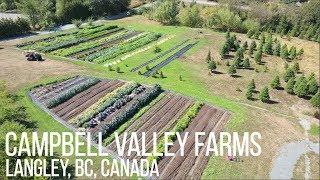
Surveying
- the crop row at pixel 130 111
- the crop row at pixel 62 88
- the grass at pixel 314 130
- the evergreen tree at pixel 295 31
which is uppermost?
the evergreen tree at pixel 295 31

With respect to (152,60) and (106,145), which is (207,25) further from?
(106,145)

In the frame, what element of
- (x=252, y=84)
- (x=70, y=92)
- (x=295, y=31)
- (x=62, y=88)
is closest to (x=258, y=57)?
(x=252, y=84)

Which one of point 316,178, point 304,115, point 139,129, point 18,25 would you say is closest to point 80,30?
point 18,25

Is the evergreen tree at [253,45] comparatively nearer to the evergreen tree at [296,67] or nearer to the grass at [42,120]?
the evergreen tree at [296,67]

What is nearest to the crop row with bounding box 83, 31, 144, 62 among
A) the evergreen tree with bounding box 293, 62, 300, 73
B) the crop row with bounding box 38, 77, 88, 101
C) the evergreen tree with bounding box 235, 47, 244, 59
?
the crop row with bounding box 38, 77, 88, 101

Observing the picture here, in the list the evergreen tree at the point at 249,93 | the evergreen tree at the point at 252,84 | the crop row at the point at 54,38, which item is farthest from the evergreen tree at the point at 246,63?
the crop row at the point at 54,38

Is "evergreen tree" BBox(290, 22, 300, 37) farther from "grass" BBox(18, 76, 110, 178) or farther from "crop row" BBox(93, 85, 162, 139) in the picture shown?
"grass" BBox(18, 76, 110, 178)
